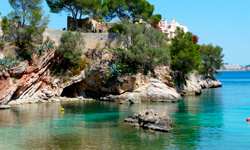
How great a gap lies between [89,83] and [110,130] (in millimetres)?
24731

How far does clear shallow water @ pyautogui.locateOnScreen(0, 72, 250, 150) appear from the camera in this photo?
23.2 meters

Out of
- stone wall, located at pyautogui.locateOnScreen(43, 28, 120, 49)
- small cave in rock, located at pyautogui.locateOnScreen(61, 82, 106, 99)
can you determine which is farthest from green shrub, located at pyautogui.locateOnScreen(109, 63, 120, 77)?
stone wall, located at pyautogui.locateOnScreen(43, 28, 120, 49)

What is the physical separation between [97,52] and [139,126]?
26215 millimetres

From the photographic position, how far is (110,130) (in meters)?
27.7

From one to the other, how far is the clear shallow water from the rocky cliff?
23.8 ft

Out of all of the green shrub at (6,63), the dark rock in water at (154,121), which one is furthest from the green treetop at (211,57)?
the dark rock in water at (154,121)

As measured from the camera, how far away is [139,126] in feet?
94.8

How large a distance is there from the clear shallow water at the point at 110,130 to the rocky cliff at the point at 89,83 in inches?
285

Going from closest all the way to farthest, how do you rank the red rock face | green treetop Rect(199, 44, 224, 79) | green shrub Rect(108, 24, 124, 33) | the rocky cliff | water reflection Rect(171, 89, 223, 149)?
water reflection Rect(171, 89, 223, 149), the red rock face, the rocky cliff, green shrub Rect(108, 24, 124, 33), green treetop Rect(199, 44, 224, 79)

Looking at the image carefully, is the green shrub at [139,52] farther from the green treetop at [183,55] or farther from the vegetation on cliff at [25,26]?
the vegetation on cliff at [25,26]

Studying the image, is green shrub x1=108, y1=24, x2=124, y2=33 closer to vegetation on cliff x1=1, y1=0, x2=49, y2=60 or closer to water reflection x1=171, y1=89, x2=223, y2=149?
vegetation on cliff x1=1, y1=0, x2=49, y2=60

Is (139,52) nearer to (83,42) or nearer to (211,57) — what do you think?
(83,42)

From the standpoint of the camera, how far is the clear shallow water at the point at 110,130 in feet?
76.0

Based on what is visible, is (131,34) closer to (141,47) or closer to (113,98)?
(141,47)
